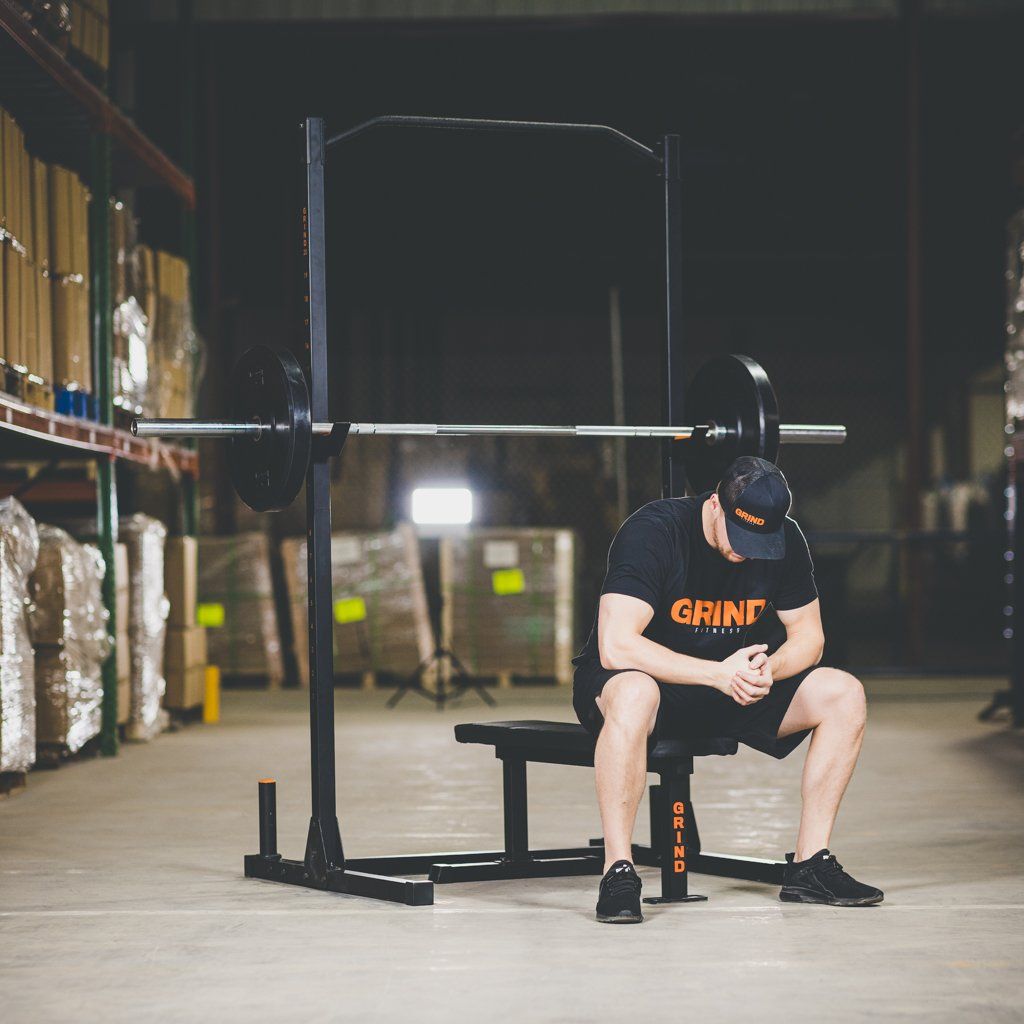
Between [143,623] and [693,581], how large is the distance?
526cm

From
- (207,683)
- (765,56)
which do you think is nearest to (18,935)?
(207,683)

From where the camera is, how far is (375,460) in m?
14.8

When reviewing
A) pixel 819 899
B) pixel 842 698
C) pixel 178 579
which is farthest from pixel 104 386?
pixel 819 899

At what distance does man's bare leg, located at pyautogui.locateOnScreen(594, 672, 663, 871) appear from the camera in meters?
4.39

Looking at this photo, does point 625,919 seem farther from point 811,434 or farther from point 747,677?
point 811,434

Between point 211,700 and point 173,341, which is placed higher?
point 173,341

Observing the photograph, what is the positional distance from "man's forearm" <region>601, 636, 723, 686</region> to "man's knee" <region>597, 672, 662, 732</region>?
0.03m

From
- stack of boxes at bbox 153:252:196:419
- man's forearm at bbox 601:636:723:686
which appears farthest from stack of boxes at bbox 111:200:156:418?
man's forearm at bbox 601:636:723:686

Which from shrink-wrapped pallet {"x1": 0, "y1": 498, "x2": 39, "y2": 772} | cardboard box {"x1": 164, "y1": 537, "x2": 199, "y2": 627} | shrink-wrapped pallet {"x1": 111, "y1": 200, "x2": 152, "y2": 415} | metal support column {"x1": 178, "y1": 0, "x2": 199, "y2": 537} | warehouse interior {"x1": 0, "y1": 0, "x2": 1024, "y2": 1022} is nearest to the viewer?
warehouse interior {"x1": 0, "y1": 0, "x2": 1024, "y2": 1022}

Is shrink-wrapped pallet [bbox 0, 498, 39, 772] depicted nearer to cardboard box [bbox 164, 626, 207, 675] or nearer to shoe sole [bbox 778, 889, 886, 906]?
cardboard box [bbox 164, 626, 207, 675]

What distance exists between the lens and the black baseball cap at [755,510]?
4488 mm

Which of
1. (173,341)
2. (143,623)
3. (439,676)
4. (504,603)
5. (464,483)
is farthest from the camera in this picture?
(464,483)

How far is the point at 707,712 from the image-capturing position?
15.3 feet

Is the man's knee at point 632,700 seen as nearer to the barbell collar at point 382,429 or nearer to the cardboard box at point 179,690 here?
the barbell collar at point 382,429
